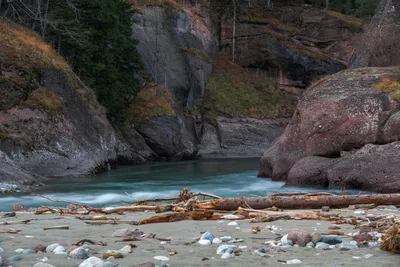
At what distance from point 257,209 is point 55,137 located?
1551 centimetres

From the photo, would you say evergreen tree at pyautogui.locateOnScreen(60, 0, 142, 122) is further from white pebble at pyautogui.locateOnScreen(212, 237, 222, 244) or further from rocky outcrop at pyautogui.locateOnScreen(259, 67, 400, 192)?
white pebble at pyautogui.locateOnScreen(212, 237, 222, 244)

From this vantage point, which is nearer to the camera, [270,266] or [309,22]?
[270,266]

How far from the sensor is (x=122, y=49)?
106ft

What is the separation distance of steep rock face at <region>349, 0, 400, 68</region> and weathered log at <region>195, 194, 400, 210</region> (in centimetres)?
1673

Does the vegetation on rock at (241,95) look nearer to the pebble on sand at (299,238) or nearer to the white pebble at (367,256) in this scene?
the pebble on sand at (299,238)

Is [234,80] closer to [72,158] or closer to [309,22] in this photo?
[309,22]

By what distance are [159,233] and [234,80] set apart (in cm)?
4578

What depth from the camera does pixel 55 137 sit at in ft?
71.8

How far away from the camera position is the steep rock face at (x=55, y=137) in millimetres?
20375

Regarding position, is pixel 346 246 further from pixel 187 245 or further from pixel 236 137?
pixel 236 137

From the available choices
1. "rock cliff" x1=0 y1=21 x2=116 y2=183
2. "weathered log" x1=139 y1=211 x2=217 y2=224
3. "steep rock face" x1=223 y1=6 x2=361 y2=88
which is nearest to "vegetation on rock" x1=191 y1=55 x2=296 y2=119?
"steep rock face" x1=223 y1=6 x2=361 y2=88

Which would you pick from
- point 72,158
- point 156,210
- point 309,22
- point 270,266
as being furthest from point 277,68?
point 270,266

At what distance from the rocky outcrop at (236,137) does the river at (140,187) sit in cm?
1551

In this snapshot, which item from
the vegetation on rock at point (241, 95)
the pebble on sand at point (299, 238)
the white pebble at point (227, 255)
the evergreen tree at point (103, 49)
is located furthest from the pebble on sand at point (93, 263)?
the vegetation on rock at point (241, 95)
